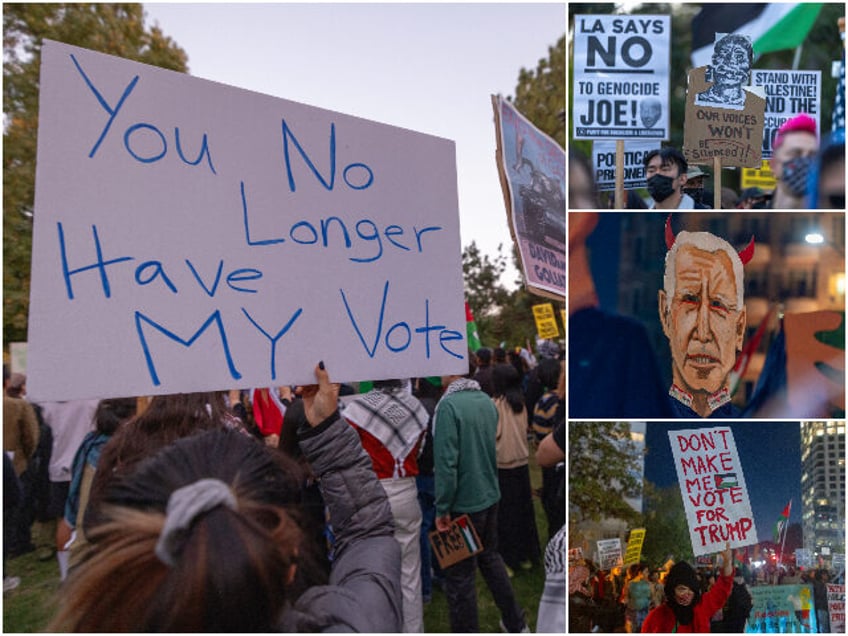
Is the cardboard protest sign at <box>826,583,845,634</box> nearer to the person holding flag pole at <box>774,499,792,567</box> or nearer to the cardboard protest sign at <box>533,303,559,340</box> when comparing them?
the person holding flag pole at <box>774,499,792,567</box>

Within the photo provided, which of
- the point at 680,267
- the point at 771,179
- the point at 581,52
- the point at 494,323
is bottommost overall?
the point at 494,323

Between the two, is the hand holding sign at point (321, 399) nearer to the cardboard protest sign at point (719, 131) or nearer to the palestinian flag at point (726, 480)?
the cardboard protest sign at point (719, 131)

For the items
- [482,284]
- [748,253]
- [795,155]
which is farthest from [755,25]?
[482,284]

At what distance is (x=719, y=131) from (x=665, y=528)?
1.63 m

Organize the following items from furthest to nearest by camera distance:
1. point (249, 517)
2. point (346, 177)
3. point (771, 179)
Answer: point (771, 179) → point (346, 177) → point (249, 517)

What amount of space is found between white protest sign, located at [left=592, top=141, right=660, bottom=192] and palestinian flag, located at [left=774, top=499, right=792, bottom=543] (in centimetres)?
148

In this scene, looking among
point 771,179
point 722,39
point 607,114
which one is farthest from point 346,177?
point 771,179

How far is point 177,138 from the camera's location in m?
1.54

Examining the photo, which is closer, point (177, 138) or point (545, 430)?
point (177, 138)

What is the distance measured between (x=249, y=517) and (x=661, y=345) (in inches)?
82.6

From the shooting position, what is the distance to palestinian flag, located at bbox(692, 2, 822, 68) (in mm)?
3096

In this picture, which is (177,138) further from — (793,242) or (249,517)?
(793,242)

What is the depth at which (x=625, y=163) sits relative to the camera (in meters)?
3.08

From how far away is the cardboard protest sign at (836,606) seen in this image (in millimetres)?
2959
